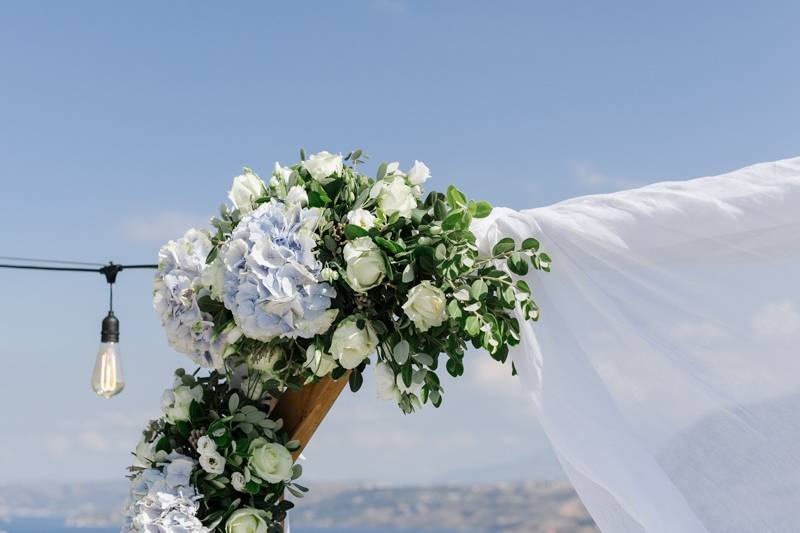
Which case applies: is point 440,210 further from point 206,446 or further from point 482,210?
point 206,446

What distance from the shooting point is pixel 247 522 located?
1.67m

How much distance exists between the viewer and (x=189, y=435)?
177 cm

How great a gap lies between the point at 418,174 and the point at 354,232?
0.22m

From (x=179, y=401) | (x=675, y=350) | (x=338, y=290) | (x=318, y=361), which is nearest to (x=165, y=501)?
(x=179, y=401)

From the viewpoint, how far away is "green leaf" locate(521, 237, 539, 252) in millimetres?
1579

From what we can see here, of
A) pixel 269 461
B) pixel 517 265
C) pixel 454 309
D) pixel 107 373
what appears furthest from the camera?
pixel 107 373

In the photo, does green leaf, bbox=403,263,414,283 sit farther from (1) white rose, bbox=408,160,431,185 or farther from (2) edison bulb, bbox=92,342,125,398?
(2) edison bulb, bbox=92,342,125,398

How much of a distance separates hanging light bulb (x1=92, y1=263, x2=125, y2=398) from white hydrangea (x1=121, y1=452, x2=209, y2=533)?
246cm

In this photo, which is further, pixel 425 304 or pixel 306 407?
pixel 306 407

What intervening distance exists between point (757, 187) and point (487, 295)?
0.51 meters

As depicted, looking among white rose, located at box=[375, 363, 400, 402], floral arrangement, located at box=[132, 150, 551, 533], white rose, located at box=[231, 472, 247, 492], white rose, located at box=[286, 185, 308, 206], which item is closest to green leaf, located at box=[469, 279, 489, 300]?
floral arrangement, located at box=[132, 150, 551, 533]

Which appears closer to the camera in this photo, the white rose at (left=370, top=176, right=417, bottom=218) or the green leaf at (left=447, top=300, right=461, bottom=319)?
the green leaf at (left=447, top=300, right=461, bottom=319)

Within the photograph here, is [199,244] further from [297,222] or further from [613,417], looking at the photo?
[613,417]

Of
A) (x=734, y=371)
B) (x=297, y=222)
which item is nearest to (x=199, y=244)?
(x=297, y=222)
